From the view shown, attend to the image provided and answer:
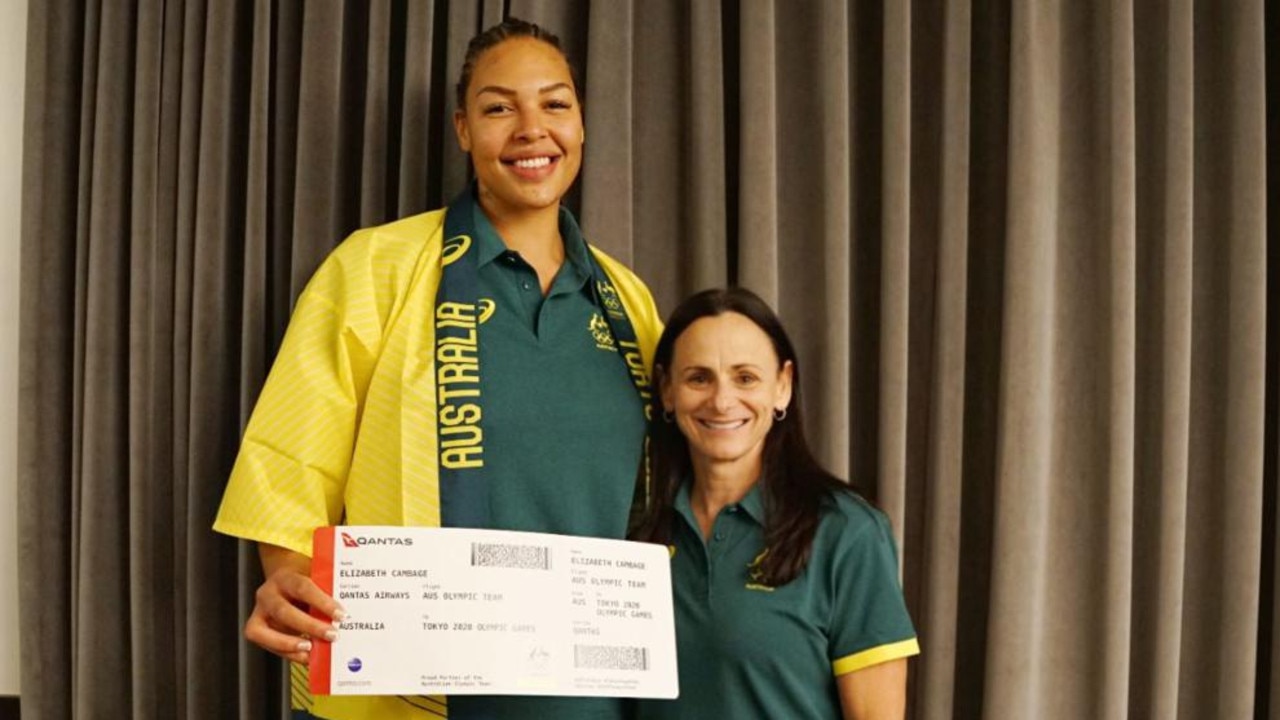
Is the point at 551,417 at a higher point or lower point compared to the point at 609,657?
higher

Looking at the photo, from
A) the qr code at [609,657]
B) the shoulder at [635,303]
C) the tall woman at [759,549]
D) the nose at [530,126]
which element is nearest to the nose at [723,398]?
the tall woman at [759,549]

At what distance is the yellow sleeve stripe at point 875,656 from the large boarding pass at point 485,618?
229mm

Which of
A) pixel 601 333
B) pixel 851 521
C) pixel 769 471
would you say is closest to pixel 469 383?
pixel 601 333

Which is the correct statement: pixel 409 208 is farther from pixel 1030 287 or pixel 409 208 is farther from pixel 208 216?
pixel 1030 287

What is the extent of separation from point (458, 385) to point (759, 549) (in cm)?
46

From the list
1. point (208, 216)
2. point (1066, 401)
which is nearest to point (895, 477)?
point (1066, 401)

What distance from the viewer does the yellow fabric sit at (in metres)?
1.41

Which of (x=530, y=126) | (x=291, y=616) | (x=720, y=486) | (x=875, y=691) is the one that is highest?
(x=530, y=126)

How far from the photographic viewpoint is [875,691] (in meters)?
1.38

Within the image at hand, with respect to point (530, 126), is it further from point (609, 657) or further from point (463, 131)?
point (609, 657)

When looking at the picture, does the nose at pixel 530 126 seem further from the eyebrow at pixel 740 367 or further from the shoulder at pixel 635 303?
the eyebrow at pixel 740 367

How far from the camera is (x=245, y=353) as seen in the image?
1826 mm

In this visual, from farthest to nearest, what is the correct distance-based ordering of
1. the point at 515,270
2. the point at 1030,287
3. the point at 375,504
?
the point at 1030,287, the point at 515,270, the point at 375,504

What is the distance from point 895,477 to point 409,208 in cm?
95
